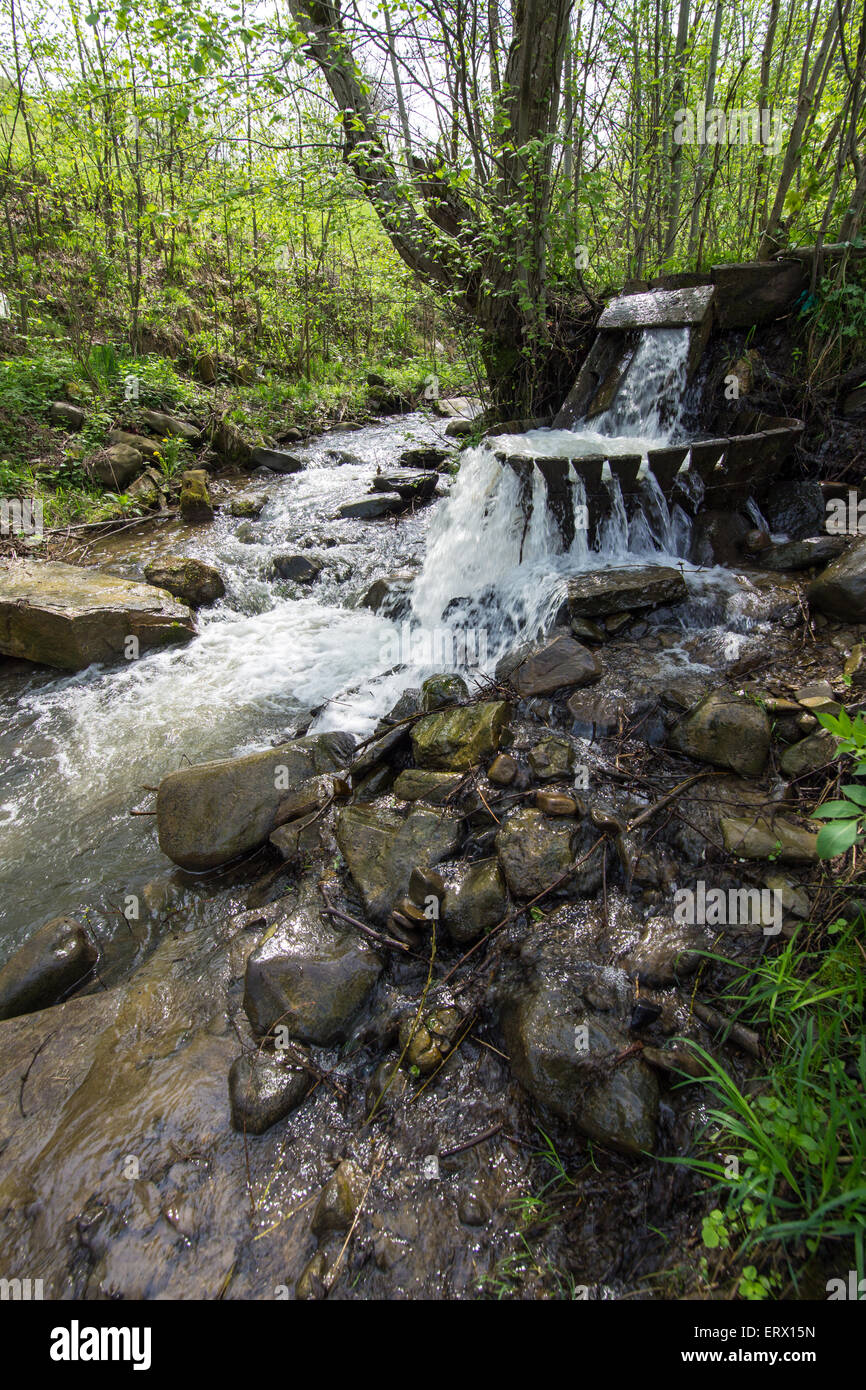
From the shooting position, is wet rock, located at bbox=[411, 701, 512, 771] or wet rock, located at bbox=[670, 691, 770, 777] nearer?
wet rock, located at bbox=[670, 691, 770, 777]

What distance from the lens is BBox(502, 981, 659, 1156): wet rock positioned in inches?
73.6

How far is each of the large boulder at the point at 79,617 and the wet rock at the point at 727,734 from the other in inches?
189

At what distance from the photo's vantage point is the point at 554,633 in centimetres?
433

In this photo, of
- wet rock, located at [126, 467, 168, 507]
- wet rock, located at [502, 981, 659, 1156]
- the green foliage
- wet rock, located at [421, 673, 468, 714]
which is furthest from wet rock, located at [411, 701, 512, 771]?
wet rock, located at [126, 467, 168, 507]

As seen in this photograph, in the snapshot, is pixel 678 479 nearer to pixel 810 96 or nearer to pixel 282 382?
pixel 810 96

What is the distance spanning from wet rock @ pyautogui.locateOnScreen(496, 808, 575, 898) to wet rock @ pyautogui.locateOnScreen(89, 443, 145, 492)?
8042 millimetres

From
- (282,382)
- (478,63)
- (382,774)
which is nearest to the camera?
(382,774)

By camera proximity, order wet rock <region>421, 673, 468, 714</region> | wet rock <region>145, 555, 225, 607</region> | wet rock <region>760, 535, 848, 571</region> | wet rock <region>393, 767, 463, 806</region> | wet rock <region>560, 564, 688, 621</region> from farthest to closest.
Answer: wet rock <region>145, 555, 225, 607</region> → wet rock <region>760, 535, 848, 571</region> → wet rock <region>560, 564, 688, 621</region> → wet rock <region>421, 673, 468, 714</region> → wet rock <region>393, 767, 463, 806</region>

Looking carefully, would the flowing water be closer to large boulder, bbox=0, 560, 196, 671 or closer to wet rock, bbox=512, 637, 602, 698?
large boulder, bbox=0, 560, 196, 671

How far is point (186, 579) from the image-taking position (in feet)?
21.2

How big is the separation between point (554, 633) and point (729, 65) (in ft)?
36.8

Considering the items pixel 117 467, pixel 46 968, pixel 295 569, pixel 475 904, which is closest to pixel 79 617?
pixel 295 569

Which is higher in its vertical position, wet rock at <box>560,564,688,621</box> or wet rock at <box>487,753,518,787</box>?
wet rock at <box>560,564,688,621</box>
